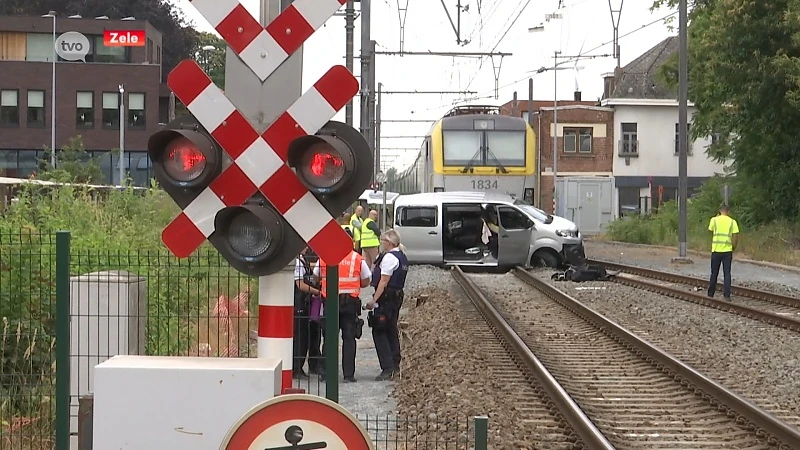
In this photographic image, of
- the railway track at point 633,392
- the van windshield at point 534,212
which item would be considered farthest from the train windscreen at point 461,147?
the railway track at point 633,392

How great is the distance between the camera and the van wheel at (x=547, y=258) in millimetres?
29547

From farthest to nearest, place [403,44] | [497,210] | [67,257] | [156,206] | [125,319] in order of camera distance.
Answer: [403,44] < [497,210] < [156,206] < [125,319] < [67,257]

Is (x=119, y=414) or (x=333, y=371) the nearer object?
(x=119, y=414)

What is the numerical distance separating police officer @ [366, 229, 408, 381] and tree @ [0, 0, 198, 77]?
56.9 meters

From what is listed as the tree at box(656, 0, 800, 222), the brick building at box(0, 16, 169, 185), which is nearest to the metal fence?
the tree at box(656, 0, 800, 222)

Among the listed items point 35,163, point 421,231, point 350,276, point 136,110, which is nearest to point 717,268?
point 421,231

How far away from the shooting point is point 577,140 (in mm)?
68750

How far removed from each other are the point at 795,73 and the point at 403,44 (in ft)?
34.6

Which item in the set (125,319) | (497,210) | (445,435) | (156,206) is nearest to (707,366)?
(445,435)

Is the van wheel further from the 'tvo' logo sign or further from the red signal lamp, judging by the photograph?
the 'tvo' logo sign

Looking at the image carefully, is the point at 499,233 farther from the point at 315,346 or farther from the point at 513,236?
the point at 315,346

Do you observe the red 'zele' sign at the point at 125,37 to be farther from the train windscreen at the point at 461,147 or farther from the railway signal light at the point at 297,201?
the railway signal light at the point at 297,201

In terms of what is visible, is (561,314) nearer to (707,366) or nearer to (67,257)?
(707,366)

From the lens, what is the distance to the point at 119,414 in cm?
446
